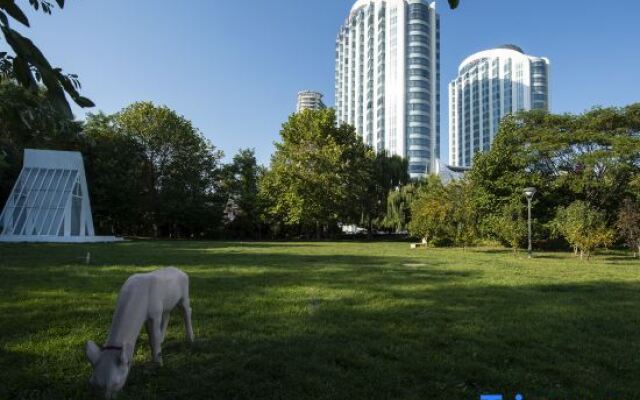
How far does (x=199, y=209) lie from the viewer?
1634 inches

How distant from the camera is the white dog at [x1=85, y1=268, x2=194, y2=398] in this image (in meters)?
3.35

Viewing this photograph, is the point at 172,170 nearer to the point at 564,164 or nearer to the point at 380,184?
the point at 380,184

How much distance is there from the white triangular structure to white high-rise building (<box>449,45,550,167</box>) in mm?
99671

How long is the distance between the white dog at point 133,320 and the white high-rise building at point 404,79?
98550 millimetres

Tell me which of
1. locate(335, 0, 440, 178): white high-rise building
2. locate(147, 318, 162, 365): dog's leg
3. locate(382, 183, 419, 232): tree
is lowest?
locate(147, 318, 162, 365): dog's leg

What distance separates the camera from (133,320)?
3.65 meters

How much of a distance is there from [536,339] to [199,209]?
3871 centimetres

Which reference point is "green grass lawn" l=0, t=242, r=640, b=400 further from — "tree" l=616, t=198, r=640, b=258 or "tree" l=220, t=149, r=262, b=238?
"tree" l=220, t=149, r=262, b=238

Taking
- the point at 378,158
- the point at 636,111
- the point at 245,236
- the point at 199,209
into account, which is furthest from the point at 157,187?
the point at 636,111

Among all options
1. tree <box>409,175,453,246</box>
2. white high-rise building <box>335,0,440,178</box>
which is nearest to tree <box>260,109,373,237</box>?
tree <box>409,175,453,246</box>

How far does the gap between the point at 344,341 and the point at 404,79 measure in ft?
353

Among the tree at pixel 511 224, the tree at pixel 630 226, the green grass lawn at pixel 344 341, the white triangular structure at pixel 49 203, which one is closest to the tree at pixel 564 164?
the tree at pixel 511 224

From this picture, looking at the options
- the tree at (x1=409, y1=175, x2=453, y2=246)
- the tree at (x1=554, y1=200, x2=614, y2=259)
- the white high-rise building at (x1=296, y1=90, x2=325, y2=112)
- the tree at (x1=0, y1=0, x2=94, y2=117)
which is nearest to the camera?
the tree at (x1=0, y1=0, x2=94, y2=117)

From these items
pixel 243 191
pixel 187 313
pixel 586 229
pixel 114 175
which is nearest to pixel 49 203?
pixel 114 175
